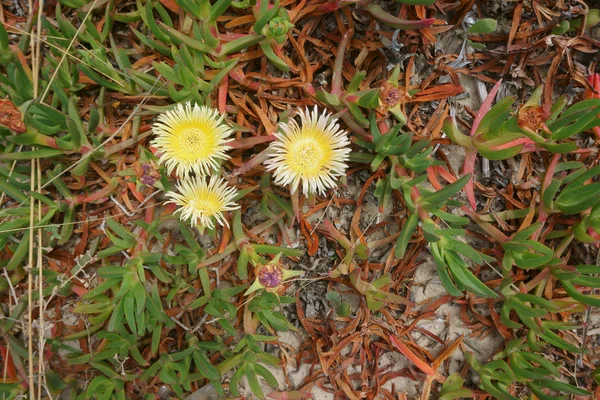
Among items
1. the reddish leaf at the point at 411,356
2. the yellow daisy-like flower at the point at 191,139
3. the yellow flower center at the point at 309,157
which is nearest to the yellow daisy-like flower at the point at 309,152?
the yellow flower center at the point at 309,157

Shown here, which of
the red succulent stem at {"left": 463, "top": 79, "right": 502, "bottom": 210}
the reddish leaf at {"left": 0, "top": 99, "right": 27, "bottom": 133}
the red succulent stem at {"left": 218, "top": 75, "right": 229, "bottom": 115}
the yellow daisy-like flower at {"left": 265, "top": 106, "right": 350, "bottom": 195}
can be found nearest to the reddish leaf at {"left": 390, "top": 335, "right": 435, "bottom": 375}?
the red succulent stem at {"left": 463, "top": 79, "right": 502, "bottom": 210}

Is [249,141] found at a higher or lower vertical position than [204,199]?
higher

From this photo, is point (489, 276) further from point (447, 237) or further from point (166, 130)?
point (166, 130)

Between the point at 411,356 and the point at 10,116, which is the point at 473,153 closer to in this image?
the point at 411,356

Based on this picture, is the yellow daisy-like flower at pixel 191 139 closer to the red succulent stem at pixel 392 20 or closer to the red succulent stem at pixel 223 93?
the red succulent stem at pixel 223 93

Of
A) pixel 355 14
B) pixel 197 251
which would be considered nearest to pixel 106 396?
pixel 197 251

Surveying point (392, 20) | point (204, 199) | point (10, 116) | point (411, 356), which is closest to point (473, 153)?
point (392, 20)

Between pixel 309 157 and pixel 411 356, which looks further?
pixel 411 356
